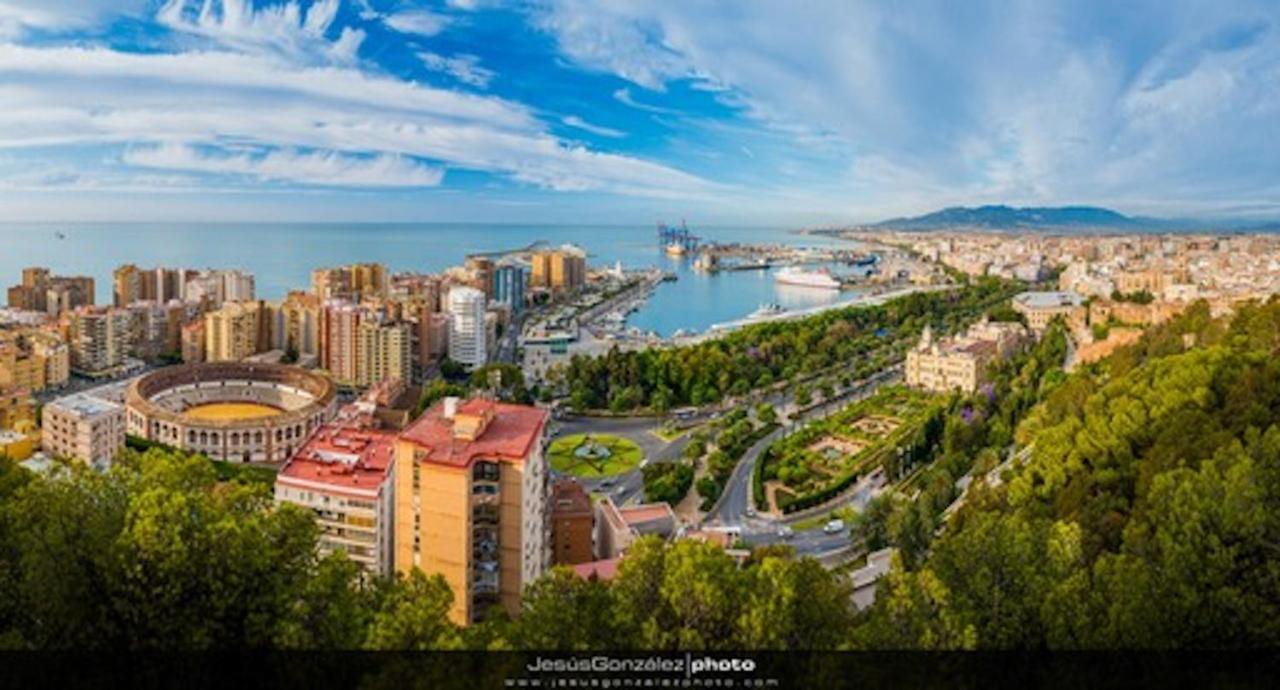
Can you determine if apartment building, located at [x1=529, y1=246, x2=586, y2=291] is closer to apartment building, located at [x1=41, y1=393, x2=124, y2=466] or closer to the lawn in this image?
the lawn

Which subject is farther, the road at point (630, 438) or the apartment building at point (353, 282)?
the apartment building at point (353, 282)

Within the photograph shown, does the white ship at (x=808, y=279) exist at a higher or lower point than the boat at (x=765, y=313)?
higher

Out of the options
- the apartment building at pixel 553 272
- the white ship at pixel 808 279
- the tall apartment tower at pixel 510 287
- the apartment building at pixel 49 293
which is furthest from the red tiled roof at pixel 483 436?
the white ship at pixel 808 279

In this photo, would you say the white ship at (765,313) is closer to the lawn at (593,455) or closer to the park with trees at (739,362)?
the park with trees at (739,362)

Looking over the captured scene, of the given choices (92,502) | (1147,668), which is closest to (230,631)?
(92,502)

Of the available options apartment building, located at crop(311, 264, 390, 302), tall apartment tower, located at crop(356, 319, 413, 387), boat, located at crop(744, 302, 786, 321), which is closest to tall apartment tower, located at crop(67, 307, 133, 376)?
tall apartment tower, located at crop(356, 319, 413, 387)

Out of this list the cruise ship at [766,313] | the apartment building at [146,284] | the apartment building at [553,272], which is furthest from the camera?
the apartment building at [553,272]

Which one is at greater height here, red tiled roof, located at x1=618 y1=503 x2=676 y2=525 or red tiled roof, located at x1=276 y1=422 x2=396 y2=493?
red tiled roof, located at x1=276 y1=422 x2=396 y2=493
